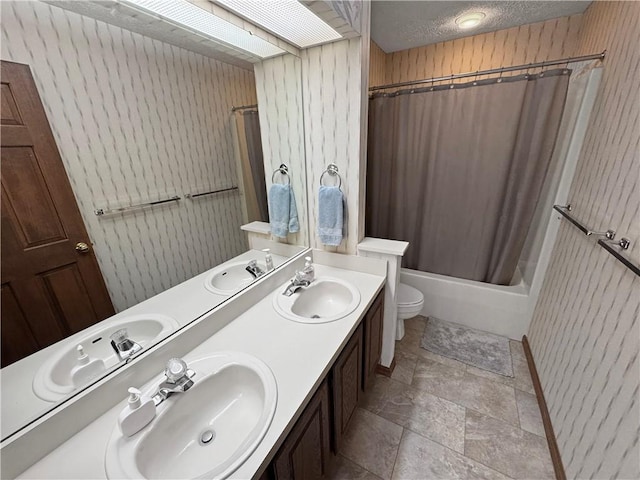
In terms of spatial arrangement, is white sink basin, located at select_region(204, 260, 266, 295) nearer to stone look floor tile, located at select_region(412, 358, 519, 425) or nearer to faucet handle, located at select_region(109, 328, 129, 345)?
faucet handle, located at select_region(109, 328, 129, 345)

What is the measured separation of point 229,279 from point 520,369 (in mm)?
2091

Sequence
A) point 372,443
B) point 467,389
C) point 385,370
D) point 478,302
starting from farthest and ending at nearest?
point 478,302 < point 385,370 < point 467,389 < point 372,443

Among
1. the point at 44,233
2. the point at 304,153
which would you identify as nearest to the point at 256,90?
the point at 304,153

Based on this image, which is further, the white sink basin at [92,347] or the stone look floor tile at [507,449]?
the stone look floor tile at [507,449]

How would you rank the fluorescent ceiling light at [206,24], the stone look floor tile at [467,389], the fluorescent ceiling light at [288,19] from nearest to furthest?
the fluorescent ceiling light at [206,24]
the fluorescent ceiling light at [288,19]
the stone look floor tile at [467,389]

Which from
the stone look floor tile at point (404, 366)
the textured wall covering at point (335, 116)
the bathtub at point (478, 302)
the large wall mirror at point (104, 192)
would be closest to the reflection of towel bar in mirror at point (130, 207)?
the large wall mirror at point (104, 192)

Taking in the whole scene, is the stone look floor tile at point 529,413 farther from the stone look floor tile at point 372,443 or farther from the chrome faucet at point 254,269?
the chrome faucet at point 254,269

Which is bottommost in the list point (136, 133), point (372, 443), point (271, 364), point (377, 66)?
point (372, 443)

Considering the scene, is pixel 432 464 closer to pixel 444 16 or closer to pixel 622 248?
pixel 622 248

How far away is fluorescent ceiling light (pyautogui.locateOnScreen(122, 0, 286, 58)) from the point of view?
0.84m

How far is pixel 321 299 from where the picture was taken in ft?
4.96

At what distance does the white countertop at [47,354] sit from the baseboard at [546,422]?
1.79 meters

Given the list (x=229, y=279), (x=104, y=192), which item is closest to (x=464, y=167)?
(x=229, y=279)

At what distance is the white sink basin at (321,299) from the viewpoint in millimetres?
1305
